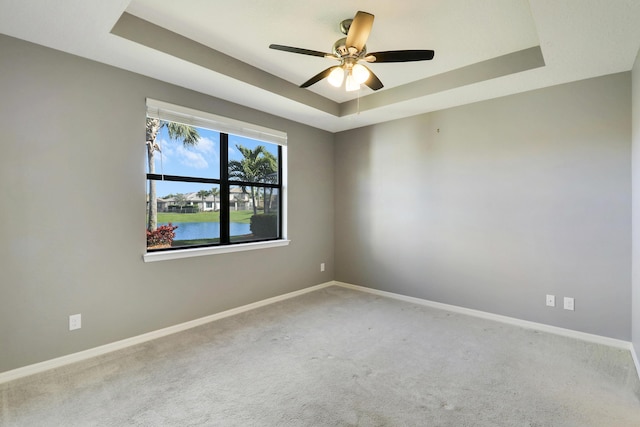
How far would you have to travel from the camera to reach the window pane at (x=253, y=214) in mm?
3639

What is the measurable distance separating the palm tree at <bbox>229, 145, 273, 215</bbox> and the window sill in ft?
1.50

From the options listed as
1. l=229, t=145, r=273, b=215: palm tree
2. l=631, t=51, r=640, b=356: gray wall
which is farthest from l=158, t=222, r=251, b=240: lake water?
l=631, t=51, r=640, b=356: gray wall

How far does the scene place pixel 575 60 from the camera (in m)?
2.40

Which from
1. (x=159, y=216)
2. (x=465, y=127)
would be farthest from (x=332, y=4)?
(x=159, y=216)

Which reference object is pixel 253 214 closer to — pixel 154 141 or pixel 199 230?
pixel 199 230

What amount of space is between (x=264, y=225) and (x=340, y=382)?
2.32m

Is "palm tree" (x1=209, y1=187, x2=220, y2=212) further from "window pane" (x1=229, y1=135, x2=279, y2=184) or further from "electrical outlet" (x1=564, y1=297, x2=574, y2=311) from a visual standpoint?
"electrical outlet" (x1=564, y1=297, x2=574, y2=311)

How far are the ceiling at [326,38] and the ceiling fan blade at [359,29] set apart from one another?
255mm

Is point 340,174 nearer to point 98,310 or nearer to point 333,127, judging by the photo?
point 333,127

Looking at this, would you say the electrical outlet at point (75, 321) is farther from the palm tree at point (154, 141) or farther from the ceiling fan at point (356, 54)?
the ceiling fan at point (356, 54)

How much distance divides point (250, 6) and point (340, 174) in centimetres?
285

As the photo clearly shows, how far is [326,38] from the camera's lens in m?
2.44

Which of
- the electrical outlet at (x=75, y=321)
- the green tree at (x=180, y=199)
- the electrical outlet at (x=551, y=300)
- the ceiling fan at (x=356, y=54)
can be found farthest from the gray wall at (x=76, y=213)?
the electrical outlet at (x=551, y=300)

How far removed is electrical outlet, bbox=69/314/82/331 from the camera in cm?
237
